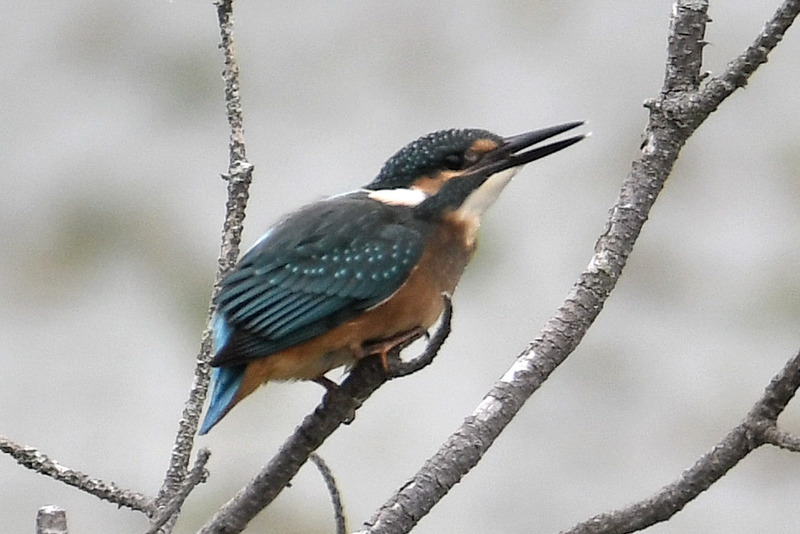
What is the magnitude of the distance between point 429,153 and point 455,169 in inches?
1.2

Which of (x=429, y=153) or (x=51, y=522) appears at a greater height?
(x=429, y=153)

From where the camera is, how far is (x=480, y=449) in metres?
0.94

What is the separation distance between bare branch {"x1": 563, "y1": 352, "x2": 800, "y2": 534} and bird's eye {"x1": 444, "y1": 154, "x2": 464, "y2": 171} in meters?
0.42

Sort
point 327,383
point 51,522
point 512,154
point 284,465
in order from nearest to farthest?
point 51,522 < point 284,465 < point 327,383 < point 512,154

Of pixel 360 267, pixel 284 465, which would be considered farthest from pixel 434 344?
pixel 360 267

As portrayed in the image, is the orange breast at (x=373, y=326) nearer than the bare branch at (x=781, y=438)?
No

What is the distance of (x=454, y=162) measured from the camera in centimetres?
123

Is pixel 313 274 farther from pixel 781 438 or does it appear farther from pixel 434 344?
pixel 781 438

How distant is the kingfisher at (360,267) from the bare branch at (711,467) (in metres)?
0.24

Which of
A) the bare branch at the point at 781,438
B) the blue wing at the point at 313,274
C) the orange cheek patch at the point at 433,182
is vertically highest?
the orange cheek patch at the point at 433,182

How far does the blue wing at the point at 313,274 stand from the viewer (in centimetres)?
108

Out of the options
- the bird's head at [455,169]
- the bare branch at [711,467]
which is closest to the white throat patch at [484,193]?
the bird's head at [455,169]

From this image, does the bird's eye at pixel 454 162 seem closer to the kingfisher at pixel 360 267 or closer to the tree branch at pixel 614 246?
the kingfisher at pixel 360 267

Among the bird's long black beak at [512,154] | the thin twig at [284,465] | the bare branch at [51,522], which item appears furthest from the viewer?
the bird's long black beak at [512,154]
